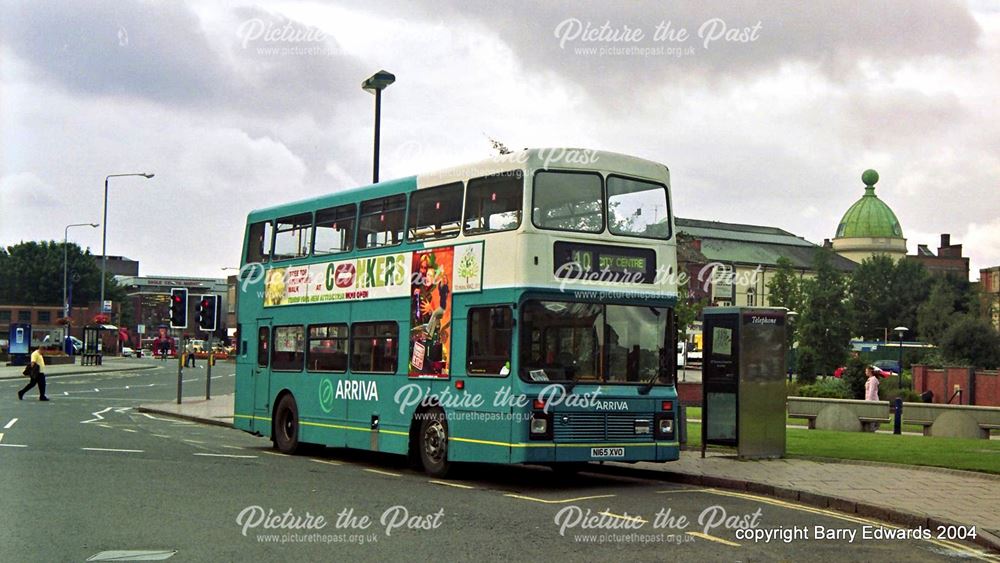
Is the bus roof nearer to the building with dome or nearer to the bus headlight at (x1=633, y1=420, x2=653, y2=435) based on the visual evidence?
the bus headlight at (x1=633, y1=420, x2=653, y2=435)

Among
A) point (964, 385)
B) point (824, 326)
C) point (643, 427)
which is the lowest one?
point (964, 385)

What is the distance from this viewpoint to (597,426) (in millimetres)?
14438

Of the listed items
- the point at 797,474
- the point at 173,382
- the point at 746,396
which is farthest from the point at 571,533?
the point at 173,382

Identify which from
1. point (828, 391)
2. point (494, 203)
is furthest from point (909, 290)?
point (494, 203)

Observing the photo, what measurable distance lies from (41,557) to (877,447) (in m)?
15.4

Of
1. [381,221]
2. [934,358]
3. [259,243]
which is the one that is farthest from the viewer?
[934,358]

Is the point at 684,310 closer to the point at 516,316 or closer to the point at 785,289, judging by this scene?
the point at 785,289

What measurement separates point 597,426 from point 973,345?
186ft

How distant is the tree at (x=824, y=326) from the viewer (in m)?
75.1

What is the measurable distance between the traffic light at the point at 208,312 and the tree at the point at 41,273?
3603 inches

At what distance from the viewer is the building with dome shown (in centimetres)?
13825

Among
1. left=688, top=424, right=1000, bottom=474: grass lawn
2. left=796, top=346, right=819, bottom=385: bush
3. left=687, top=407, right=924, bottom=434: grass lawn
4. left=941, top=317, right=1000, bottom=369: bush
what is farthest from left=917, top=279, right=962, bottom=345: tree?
left=688, top=424, right=1000, bottom=474: grass lawn

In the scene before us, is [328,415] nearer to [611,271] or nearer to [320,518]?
[611,271]

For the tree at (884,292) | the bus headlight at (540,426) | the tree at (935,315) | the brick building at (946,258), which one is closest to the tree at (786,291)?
the tree at (935,315)
